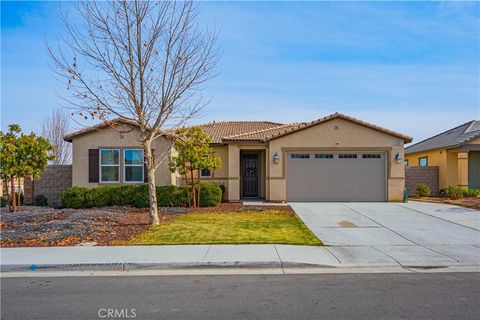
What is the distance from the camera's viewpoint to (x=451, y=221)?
45.0ft

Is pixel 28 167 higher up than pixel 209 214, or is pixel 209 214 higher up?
pixel 28 167

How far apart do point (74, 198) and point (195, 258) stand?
37.2ft

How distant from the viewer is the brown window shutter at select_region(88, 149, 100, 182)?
1936 centimetres

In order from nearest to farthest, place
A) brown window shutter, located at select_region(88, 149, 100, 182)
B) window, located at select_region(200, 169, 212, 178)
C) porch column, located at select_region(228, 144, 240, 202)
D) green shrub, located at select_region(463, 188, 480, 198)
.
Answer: brown window shutter, located at select_region(88, 149, 100, 182), porch column, located at select_region(228, 144, 240, 202), green shrub, located at select_region(463, 188, 480, 198), window, located at select_region(200, 169, 212, 178)

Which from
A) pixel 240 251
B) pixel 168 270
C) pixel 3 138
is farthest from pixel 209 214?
pixel 3 138

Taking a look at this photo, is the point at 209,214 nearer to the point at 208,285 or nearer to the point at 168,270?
the point at 168,270

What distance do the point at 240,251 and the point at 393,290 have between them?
355 cm

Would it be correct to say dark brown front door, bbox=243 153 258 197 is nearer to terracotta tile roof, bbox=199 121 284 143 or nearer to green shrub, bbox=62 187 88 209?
terracotta tile roof, bbox=199 121 284 143

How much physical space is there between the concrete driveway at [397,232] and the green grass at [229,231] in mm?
610

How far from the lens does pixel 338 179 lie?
1988 centimetres

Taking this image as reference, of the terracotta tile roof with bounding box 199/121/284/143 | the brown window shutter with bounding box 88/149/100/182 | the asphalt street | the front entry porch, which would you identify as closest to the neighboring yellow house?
the terracotta tile roof with bounding box 199/121/284/143

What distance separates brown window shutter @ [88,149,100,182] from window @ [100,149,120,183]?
229 millimetres

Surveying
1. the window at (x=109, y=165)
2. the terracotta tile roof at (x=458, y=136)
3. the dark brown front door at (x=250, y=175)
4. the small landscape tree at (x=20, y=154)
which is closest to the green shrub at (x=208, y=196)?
the window at (x=109, y=165)

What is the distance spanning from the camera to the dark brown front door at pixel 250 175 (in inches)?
897
